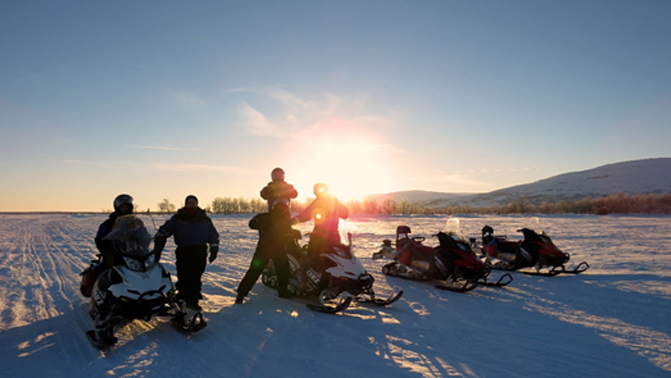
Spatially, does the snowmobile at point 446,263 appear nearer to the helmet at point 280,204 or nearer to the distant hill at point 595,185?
the helmet at point 280,204

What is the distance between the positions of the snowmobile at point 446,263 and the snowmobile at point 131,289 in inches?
212

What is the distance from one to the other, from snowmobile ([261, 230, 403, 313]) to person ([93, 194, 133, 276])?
106 inches

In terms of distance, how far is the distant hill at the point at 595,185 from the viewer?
3371 inches

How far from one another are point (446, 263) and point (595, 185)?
344 feet

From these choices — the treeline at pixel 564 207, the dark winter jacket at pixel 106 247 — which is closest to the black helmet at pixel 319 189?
the dark winter jacket at pixel 106 247

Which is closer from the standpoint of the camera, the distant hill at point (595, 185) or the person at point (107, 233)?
the person at point (107, 233)

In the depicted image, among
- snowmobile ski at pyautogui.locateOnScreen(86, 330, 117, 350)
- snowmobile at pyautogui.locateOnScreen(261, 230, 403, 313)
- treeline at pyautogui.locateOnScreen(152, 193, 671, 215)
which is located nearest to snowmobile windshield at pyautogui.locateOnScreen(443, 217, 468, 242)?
snowmobile at pyautogui.locateOnScreen(261, 230, 403, 313)

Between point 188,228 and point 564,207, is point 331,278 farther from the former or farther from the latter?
point 564,207

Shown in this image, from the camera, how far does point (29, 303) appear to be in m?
6.65

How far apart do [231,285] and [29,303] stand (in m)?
3.34

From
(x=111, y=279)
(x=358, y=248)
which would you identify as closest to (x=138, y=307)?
(x=111, y=279)

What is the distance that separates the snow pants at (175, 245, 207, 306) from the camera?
6.16 metres

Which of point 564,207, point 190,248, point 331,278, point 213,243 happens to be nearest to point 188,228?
point 190,248

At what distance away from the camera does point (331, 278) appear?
6.48 m
